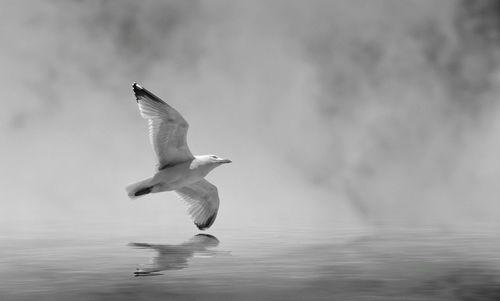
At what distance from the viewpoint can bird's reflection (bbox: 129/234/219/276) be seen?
15.9 m

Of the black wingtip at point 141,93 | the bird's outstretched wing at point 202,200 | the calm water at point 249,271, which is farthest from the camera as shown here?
the bird's outstretched wing at point 202,200

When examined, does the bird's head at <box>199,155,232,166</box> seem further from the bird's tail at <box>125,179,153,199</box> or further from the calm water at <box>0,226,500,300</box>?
the calm water at <box>0,226,500,300</box>

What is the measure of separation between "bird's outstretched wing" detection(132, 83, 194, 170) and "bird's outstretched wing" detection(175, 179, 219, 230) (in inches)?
85.8

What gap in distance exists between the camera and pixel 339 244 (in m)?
25.1

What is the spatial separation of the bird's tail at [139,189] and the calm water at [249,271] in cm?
157

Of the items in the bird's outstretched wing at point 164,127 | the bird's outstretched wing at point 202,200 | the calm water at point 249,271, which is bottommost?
the calm water at point 249,271

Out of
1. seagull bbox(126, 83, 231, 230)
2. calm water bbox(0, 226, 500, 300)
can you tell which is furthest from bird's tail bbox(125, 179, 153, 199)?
calm water bbox(0, 226, 500, 300)

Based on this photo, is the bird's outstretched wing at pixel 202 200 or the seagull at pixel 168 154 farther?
the bird's outstretched wing at pixel 202 200

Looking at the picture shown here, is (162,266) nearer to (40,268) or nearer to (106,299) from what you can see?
(40,268)

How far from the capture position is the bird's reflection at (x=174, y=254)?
1591 cm

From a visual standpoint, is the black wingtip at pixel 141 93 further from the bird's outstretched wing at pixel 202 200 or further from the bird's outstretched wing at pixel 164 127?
the bird's outstretched wing at pixel 202 200

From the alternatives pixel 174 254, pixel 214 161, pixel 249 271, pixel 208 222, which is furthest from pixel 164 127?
pixel 249 271

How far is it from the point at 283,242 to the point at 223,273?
35.4 feet

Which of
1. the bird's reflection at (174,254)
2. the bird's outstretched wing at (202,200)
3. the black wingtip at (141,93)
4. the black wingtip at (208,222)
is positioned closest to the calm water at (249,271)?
A: the bird's reflection at (174,254)
